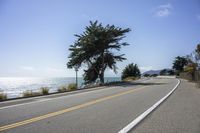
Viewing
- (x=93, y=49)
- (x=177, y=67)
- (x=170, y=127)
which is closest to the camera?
(x=170, y=127)

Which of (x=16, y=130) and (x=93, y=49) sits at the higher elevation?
(x=93, y=49)

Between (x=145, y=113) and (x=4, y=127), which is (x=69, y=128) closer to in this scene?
(x=4, y=127)

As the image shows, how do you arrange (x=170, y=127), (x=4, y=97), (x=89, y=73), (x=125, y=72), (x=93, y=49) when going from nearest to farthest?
(x=170, y=127), (x=4, y=97), (x=93, y=49), (x=89, y=73), (x=125, y=72)

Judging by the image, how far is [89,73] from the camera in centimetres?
6103

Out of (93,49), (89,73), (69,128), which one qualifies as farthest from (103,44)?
(69,128)

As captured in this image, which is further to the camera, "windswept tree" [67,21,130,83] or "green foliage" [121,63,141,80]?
"green foliage" [121,63,141,80]

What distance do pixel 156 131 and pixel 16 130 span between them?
3.76 metres

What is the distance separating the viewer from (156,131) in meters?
8.63

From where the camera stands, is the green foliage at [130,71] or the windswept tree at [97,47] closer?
the windswept tree at [97,47]

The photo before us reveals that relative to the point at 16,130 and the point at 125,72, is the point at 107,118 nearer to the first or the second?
the point at 16,130

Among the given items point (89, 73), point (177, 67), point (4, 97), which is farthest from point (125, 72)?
point (4, 97)

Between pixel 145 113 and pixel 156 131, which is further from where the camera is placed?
pixel 145 113

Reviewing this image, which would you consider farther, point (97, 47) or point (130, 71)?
point (130, 71)

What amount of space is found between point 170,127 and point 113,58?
48.5 metres
